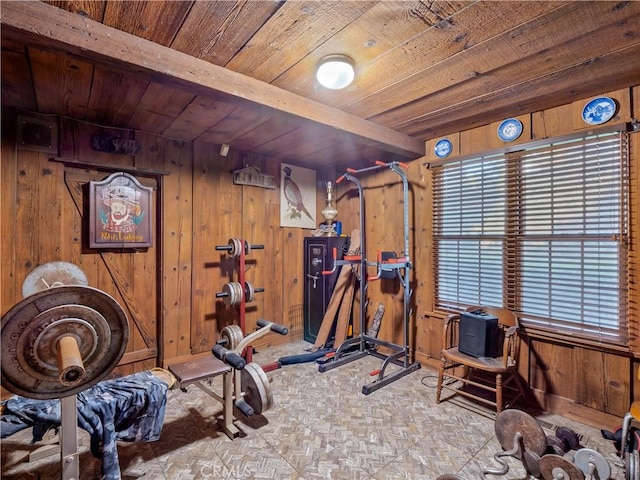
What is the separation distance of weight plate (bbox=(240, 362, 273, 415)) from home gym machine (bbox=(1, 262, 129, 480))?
3.14 ft

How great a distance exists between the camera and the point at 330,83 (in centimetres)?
189

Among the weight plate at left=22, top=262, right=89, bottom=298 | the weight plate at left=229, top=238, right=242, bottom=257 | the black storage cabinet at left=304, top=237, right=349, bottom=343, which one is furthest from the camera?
the black storage cabinet at left=304, top=237, right=349, bottom=343

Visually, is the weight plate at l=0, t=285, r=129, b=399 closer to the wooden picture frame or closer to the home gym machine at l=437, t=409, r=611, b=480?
the wooden picture frame

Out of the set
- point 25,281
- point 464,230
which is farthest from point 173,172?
point 464,230

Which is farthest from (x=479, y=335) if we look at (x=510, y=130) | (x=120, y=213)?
(x=120, y=213)

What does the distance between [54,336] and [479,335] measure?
8.58 feet

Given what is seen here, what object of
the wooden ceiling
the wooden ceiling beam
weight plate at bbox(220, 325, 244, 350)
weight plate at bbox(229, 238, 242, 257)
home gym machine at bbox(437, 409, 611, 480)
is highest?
the wooden ceiling

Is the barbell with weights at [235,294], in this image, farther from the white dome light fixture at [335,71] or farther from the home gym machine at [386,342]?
the white dome light fixture at [335,71]

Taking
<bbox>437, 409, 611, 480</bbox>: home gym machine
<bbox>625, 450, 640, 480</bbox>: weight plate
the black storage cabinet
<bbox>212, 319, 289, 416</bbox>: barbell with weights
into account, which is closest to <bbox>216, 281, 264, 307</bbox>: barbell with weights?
<bbox>212, 319, 289, 416</bbox>: barbell with weights

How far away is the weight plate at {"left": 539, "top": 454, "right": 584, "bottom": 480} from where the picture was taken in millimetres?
1516

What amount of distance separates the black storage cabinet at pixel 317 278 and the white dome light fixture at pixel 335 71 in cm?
219

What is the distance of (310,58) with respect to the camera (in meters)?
1.77

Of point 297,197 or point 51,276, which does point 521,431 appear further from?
point 51,276

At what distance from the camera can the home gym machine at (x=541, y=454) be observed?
152cm
